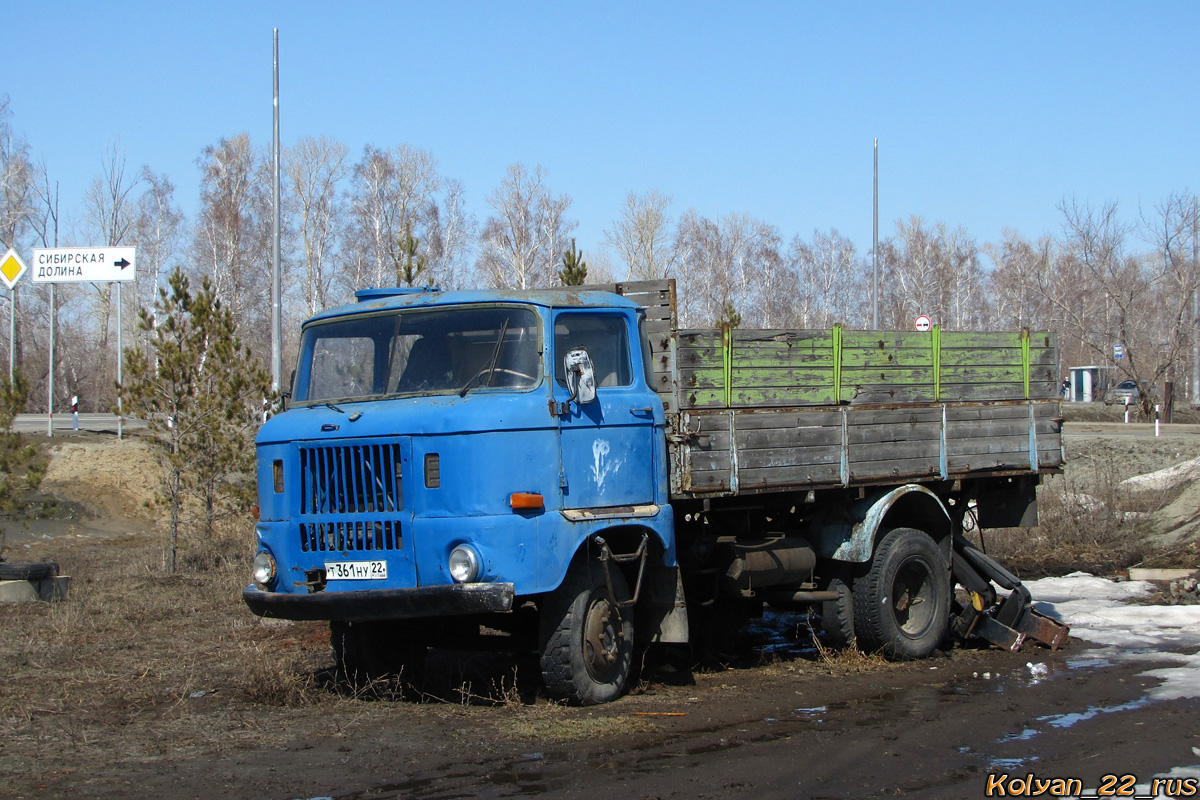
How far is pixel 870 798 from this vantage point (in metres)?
4.84

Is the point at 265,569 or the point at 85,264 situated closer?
the point at 265,569

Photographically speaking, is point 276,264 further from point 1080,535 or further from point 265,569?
point 1080,535

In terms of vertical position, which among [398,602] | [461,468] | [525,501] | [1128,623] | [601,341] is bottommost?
[1128,623]

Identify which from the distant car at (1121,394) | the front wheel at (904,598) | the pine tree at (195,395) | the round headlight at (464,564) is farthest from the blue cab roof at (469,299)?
the distant car at (1121,394)

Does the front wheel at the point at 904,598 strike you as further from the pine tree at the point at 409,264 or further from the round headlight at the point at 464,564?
the pine tree at the point at 409,264

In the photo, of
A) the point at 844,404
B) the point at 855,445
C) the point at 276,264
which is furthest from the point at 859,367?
the point at 276,264

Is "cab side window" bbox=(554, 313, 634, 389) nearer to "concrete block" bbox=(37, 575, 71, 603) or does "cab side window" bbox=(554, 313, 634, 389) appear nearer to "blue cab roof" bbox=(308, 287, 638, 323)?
"blue cab roof" bbox=(308, 287, 638, 323)

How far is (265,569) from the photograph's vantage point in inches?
260

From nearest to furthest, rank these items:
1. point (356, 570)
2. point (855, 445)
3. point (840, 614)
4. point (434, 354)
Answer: point (356, 570) → point (434, 354) → point (855, 445) → point (840, 614)

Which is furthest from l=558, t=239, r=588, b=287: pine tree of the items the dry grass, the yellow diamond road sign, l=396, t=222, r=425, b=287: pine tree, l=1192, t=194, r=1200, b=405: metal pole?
l=1192, t=194, r=1200, b=405: metal pole

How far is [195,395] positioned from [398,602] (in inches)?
305

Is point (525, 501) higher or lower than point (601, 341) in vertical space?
lower

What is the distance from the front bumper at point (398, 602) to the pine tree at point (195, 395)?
22.6 ft

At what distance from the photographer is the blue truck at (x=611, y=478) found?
6.13 metres
